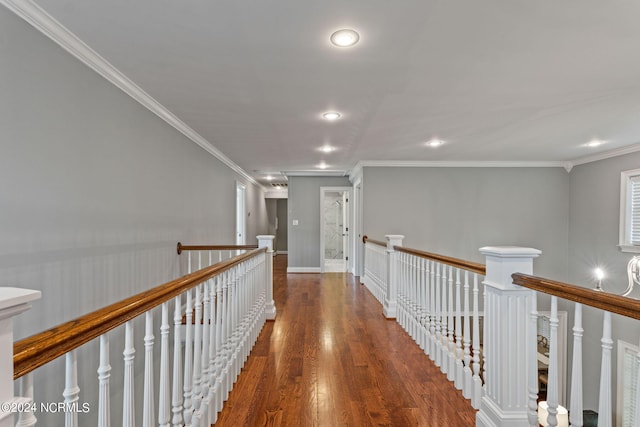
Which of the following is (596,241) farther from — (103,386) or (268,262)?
(103,386)

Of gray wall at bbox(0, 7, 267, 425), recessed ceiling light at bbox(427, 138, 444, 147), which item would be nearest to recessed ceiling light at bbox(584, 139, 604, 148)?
recessed ceiling light at bbox(427, 138, 444, 147)

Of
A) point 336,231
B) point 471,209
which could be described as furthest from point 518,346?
point 336,231

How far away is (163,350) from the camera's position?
1.31 m

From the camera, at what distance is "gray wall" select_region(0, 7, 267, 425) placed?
173 centimetres

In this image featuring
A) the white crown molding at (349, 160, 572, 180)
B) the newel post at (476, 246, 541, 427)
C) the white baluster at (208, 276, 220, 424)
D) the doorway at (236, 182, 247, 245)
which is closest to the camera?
the newel post at (476, 246, 541, 427)

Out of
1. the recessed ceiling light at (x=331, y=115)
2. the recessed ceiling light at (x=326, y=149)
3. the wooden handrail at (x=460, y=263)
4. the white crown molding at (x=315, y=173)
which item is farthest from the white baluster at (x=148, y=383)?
the white crown molding at (x=315, y=173)

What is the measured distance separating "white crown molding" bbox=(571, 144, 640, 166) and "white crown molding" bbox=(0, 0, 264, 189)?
5.97 metres

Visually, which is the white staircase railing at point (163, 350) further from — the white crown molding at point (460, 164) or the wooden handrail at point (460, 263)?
the white crown molding at point (460, 164)

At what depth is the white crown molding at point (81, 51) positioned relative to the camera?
1729 millimetres

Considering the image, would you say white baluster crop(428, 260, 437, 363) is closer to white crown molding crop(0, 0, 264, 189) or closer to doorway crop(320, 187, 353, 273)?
white crown molding crop(0, 0, 264, 189)

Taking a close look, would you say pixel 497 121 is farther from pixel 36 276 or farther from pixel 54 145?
pixel 36 276

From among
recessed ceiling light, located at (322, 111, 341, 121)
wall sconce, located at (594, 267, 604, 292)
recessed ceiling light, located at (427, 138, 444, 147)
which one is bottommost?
wall sconce, located at (594, 267, 604, 292)

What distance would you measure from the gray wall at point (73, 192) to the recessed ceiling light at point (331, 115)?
166 centimetres

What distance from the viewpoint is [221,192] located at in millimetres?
5723
